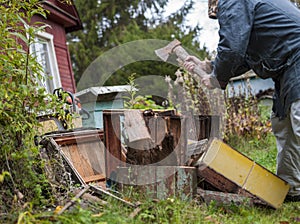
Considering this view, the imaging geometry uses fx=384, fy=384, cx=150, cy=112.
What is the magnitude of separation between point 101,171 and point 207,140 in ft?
3.04

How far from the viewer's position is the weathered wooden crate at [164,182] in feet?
8.55

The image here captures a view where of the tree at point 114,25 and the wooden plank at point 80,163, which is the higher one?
the tree at point 114,25

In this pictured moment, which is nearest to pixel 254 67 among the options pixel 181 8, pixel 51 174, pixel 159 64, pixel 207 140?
pixel 207 140

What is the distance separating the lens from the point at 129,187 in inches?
105

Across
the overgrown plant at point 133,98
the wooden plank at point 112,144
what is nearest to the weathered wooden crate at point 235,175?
the wooden plank at point 112,144

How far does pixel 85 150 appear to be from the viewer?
3.10m

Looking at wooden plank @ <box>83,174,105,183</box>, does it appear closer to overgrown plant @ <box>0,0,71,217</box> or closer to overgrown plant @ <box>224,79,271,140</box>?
overgrown plant @ <box>0,0,71,217</box>

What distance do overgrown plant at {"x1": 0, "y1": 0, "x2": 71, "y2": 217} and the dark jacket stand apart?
122 centimetres

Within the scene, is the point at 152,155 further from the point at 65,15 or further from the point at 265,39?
the point at 65,15

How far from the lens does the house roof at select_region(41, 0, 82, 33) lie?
770 cm

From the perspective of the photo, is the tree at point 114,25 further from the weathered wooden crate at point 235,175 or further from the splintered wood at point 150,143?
the weathered wooden crate at point 235,175

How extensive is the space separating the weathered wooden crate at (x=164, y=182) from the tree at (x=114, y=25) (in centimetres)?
1328

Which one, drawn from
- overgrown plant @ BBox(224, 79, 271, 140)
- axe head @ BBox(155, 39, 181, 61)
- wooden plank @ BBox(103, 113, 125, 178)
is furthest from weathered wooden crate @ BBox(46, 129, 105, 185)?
overgrown plant @ BBox(224, 79, 271, 140)

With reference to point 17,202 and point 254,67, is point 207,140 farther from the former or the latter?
point 17,202
